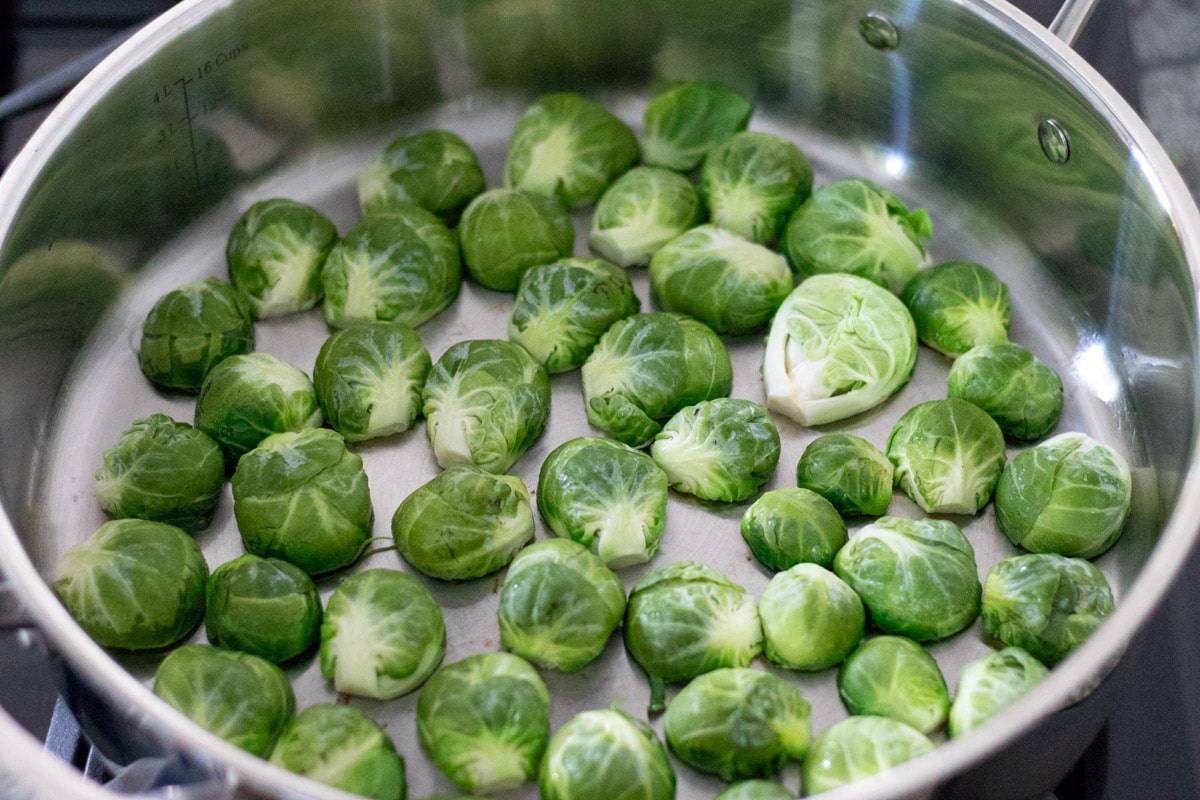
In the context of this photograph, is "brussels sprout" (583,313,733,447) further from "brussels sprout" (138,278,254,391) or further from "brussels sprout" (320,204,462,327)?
"brussels sprout" (138,278,254,391)

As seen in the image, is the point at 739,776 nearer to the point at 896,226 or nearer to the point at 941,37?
the point at 896,226

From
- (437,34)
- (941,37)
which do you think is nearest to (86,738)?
(437,34)

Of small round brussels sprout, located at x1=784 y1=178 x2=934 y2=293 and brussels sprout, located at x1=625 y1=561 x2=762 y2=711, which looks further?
small round brussels sprout, located at x1=784 y1=178 x2=934 y2=293

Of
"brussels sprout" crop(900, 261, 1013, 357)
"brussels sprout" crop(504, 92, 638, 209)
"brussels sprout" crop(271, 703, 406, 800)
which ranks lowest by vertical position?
"brussels sprout" crop(271, 703, 406, 800)

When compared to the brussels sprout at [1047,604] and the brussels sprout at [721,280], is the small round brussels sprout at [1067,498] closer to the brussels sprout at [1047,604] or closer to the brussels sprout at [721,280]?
the brussels sprout at [1047,604]

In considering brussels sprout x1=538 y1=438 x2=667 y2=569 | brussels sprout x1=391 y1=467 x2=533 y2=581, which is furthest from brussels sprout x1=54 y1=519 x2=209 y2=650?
brussels sprout x1=538 y1=438 x2=667 y2=569

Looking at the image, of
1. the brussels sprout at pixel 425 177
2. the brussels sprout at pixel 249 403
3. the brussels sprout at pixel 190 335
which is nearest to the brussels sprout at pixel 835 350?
the brussels sprout at pixel 425 177
